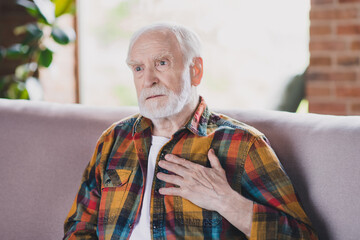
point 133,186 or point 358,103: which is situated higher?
point 358,103

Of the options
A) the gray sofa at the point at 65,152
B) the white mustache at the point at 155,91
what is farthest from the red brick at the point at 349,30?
the white mustache at the point at 155,91

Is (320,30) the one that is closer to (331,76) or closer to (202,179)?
(331,76)

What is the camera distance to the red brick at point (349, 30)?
2.27 metres

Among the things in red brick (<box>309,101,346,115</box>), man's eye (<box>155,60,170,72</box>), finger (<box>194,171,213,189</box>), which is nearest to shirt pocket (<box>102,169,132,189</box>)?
finger (<box>194,171,213,189</box>)

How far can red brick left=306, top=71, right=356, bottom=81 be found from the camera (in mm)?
2318

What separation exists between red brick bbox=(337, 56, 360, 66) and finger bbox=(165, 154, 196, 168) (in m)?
1.43

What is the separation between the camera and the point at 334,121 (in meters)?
1.29

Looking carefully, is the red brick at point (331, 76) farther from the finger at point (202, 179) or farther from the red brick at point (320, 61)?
the finger at point (202, 179)

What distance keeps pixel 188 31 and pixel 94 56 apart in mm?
2551

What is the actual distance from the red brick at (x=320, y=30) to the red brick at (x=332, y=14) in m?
0.05

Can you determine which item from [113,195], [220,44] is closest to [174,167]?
[113,195]

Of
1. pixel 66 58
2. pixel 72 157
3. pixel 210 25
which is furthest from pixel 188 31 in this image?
pixel 66 58

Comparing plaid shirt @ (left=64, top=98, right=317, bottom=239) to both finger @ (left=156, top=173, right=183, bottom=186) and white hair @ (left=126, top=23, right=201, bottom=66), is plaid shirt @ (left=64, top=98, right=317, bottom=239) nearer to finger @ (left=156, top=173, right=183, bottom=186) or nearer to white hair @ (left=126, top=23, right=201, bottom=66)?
finger @ (left=156, top=173, right=183, bottom=186)

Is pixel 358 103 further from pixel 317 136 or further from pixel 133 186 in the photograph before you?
pixel 133 186
